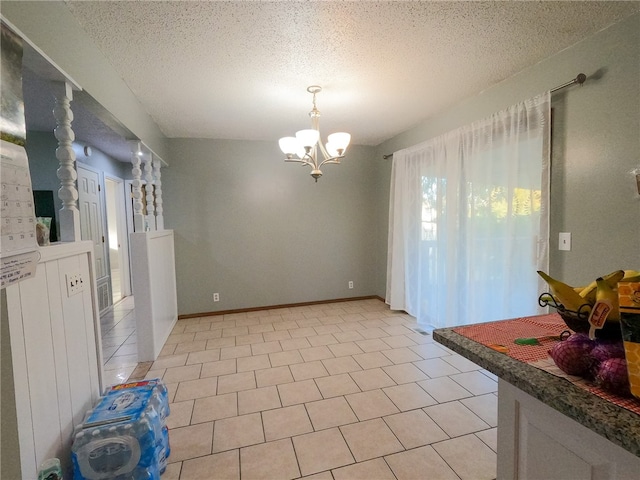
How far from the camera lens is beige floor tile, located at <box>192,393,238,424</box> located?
200cm

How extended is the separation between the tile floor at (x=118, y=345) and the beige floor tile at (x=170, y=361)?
193 millimetres

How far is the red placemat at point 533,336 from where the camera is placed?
674mm

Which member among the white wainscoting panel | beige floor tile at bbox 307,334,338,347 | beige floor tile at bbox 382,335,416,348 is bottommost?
beige floor tile at bbox 382,335,416,348

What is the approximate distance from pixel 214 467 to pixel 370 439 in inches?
34.9

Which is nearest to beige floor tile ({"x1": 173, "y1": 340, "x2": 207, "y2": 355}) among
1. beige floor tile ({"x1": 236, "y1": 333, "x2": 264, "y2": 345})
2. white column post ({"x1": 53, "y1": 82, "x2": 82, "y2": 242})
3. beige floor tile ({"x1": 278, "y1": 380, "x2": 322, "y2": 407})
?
beige floor tile ({"x1": 236, "y1": 333, "x2": 264, "y2": 345})

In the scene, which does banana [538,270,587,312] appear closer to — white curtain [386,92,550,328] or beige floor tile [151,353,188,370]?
white curtain [386,92,550,328]

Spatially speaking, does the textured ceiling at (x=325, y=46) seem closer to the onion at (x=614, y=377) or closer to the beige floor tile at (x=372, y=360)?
the onion at (x=614, y=377)

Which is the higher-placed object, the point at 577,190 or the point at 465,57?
the point at 465,57

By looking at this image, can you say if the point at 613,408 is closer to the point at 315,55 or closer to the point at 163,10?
the point at 315,55

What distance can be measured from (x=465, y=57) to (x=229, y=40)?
161cm

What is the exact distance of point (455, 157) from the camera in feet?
9.79

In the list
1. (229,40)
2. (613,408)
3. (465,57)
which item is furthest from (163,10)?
(613,408)

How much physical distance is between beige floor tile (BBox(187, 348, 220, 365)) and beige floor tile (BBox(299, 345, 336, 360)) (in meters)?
0.83

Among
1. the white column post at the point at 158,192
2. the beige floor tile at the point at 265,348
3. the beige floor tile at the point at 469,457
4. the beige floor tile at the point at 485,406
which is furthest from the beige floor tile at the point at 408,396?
the white column post at the point at 158,192
